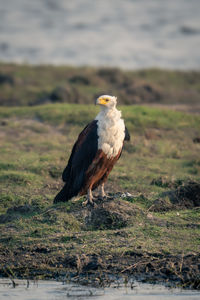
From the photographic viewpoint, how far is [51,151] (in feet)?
38.7

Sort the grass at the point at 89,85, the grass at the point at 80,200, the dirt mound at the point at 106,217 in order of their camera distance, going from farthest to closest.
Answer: the grass at the point at 89,85 → the dirt mound at the point at 106,217 → the grass at the point at 80,200

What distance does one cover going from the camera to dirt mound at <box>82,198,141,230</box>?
23.2ft

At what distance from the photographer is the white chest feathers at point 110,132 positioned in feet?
23.2

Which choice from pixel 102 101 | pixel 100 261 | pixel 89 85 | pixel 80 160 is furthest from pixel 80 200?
pixel 89 85

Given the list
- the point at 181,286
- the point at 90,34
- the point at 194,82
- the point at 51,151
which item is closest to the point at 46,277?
the point at 181,286

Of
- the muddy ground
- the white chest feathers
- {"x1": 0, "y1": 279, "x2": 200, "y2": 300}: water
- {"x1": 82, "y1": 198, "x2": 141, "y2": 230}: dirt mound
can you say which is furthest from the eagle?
{"x1": 0, "y1": 279, "x2": 200, "y2": 300}: water

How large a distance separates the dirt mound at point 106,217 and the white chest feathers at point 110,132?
24.7 inches

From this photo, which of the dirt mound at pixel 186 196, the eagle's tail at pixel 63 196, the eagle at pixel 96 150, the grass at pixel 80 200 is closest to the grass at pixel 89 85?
the grass at pixel 80 200

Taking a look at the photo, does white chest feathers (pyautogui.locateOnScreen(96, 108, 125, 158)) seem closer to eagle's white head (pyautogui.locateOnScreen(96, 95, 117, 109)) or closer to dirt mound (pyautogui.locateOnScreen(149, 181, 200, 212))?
eagle's white head (pyautogui.locateOnScreen(96, 95, 117, 109))

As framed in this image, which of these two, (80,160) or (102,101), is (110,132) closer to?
(102,101)

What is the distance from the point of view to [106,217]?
23.2 feet

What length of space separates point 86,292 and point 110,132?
224 cm

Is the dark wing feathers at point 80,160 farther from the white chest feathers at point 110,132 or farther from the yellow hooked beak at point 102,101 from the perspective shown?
the yellow hooked beak at point 102,101

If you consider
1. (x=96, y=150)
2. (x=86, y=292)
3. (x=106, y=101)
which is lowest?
(x=86, y=292)
